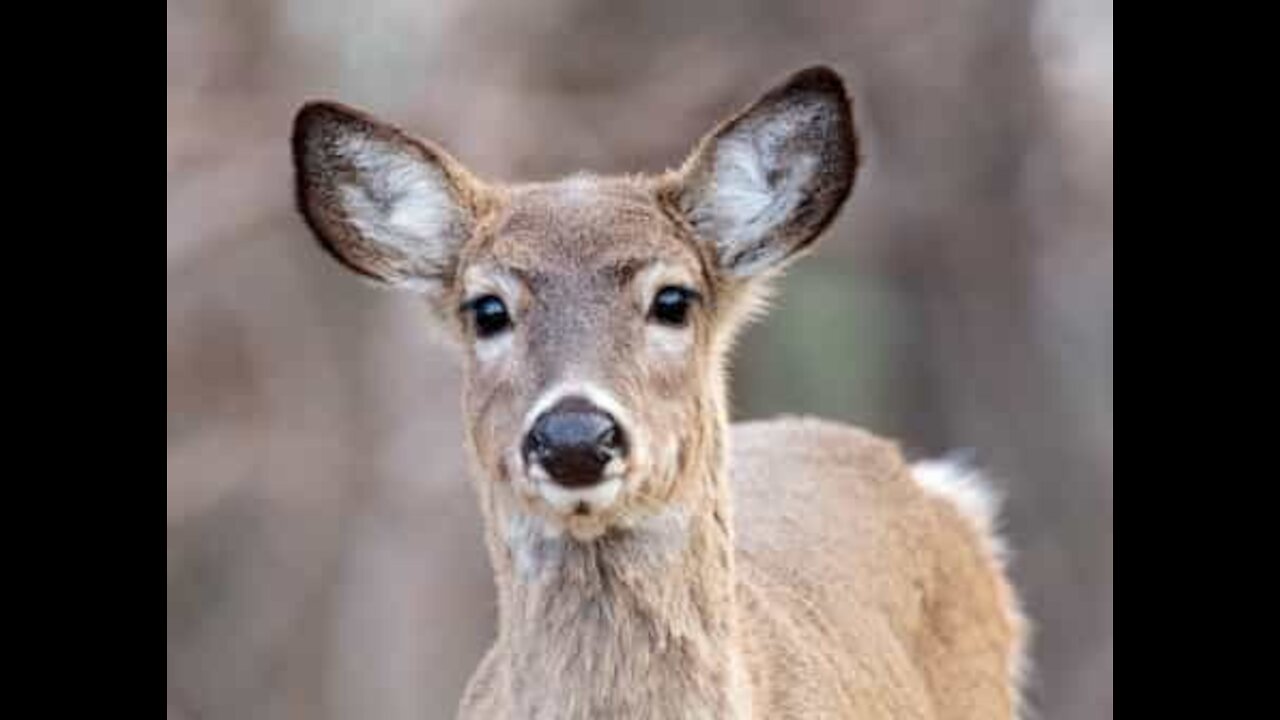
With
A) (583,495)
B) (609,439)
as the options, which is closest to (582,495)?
(583,495)

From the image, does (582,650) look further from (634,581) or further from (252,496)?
(252,496)

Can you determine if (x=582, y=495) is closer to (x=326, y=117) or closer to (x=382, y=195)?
(x=382, y=195)

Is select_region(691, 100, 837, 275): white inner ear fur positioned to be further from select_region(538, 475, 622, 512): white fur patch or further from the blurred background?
the blurred background

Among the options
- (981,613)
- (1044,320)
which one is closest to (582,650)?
(981,613)

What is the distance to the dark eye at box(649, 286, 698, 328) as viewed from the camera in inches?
254

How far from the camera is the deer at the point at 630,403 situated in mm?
6242

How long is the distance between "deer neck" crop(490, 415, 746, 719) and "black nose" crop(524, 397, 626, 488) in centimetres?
32

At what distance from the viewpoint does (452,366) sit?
13883mm

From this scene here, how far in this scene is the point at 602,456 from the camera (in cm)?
599

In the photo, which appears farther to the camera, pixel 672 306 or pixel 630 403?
pixel 672 306

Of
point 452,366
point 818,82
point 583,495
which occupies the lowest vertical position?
point 583,495

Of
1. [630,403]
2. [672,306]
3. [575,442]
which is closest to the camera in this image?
[575,442]

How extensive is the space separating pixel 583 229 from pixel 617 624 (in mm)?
877

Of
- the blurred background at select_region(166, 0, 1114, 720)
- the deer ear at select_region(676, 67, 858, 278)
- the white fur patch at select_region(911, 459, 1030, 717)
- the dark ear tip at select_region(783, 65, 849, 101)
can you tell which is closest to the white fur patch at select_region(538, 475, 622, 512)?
the deer ear at select_region(676, 67, 858, 278)
